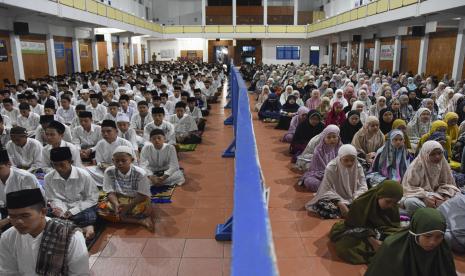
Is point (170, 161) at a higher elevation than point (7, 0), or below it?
below

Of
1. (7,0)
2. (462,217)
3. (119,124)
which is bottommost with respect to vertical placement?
(462,217)

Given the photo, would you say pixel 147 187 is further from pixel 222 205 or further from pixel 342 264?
pixel 342 264

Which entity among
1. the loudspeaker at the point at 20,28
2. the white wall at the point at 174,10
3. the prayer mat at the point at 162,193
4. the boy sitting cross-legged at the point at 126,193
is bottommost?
the prayer mat at the point at 162,193

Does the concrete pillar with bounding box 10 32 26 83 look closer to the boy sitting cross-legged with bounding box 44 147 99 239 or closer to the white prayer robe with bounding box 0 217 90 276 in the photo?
the boy sitting cross-legged with bounding box 44 147 99 239

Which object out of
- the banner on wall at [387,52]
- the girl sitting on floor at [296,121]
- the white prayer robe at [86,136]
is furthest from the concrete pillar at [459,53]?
the white prayer robe at [86,136]

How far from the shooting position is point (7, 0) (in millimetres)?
9914

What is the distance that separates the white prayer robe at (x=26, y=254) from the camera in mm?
2490

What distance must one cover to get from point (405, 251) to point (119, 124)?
4889 mm

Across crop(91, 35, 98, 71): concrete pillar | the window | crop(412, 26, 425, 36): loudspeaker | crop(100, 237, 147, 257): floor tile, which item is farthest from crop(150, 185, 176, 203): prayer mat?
the window

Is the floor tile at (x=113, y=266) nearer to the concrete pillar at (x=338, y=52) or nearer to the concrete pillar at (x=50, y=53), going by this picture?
the concrete pillar at (x=50, y=53)

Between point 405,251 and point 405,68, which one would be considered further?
point 405,68

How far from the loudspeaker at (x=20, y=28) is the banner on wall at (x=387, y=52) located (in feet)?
51.5

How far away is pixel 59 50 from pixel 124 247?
1538 cm

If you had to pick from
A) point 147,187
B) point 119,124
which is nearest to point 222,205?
point 147,187
